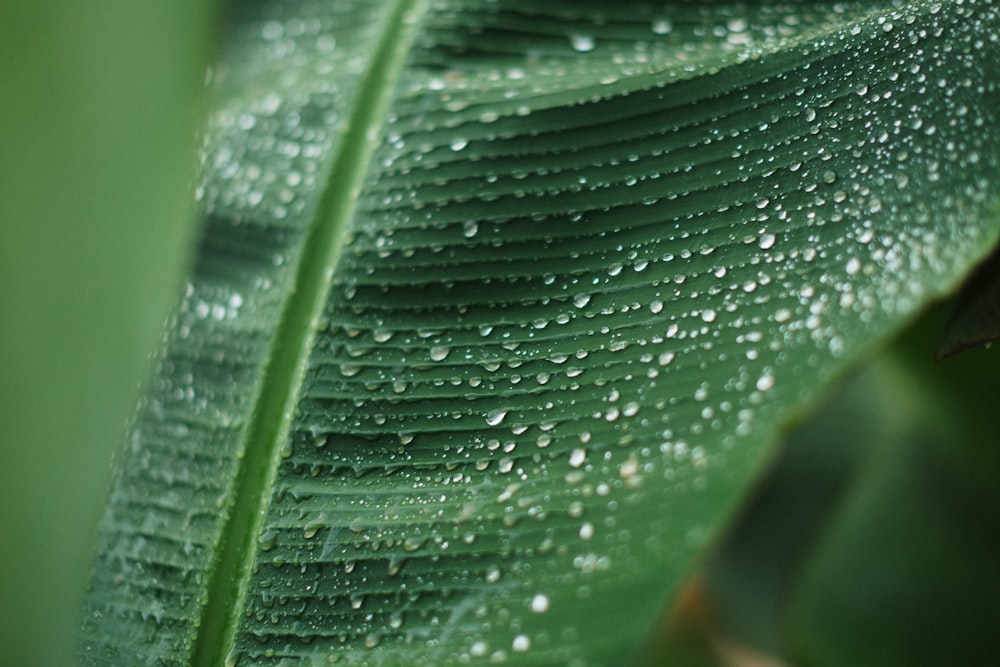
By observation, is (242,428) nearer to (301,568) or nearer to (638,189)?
(301,568)

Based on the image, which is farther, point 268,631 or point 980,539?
point 980,539

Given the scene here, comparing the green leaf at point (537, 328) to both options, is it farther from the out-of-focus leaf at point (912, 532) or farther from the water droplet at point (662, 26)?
the out-of-focus leaf at point (912, 532)

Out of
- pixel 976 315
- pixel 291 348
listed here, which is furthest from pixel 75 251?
pixel 976 315

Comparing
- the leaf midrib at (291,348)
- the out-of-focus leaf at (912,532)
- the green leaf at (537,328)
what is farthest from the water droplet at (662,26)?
the out-of-focus leaf at (912,532)

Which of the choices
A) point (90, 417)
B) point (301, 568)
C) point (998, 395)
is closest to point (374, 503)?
point (301, 568)

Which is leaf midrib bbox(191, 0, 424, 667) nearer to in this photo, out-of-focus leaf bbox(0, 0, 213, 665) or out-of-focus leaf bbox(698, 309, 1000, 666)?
out-of-focus leaf bbox(0, 0, 213, 665)
